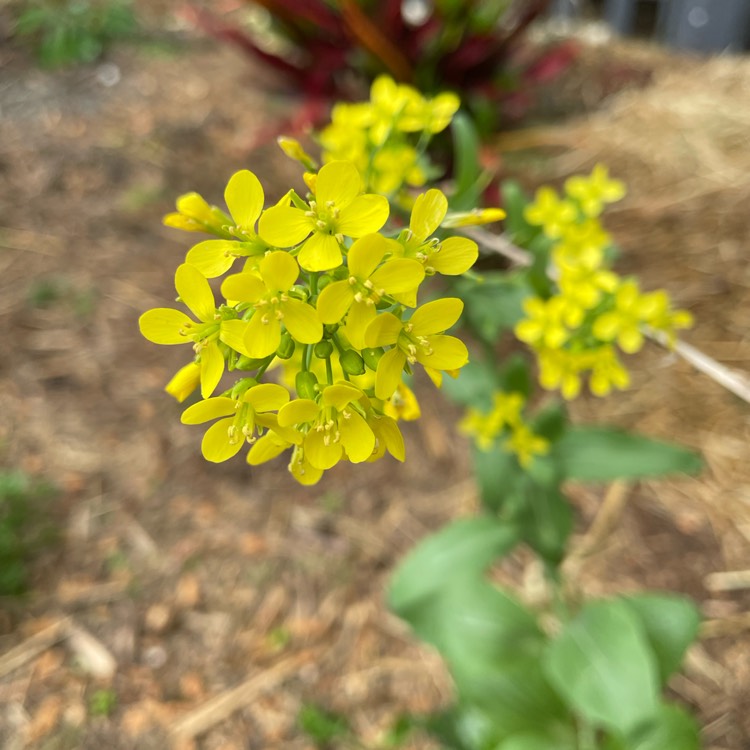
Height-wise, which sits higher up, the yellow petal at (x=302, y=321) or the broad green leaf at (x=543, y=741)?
the yellow petal at (x=302, y=321)

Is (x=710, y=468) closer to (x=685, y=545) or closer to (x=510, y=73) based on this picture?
(x=685, y=545)

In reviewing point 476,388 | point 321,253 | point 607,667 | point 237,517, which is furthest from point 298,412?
point 237,517

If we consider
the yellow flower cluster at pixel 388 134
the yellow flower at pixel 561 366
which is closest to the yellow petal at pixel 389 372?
the yellow flower cluster at pixel 388 134

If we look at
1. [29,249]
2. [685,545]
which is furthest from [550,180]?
[29,249]

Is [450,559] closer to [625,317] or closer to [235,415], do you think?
[625,317]

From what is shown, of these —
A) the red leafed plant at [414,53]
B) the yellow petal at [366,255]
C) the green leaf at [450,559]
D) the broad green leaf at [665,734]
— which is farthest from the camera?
the red leafed plant at [414,53]

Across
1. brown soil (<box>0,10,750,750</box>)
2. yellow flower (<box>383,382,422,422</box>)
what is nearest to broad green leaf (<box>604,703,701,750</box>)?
brown soil (<box>0,10,750,750</box>)

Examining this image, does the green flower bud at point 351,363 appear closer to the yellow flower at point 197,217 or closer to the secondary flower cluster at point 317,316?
the secondary flower cluster at point 317,316
